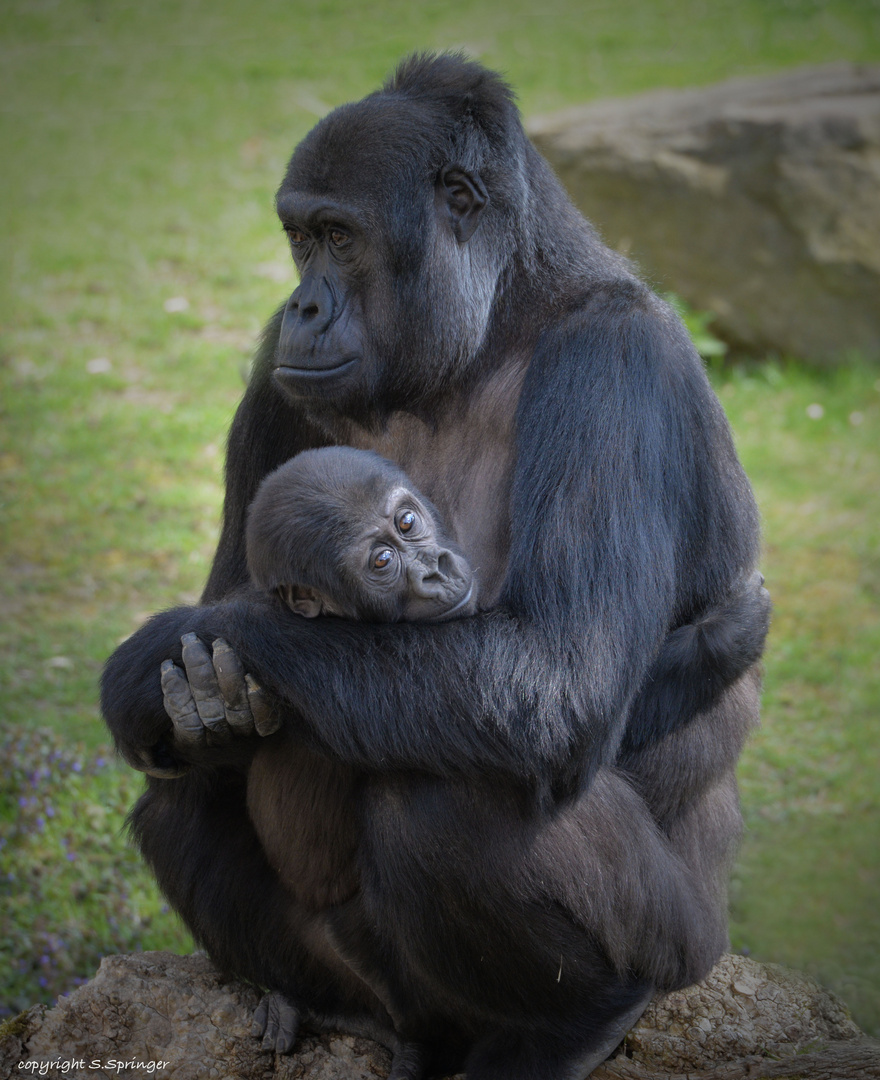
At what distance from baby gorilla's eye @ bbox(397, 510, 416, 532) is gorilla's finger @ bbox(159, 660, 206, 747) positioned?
2.40 ft

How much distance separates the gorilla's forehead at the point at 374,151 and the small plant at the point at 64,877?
2.65 m

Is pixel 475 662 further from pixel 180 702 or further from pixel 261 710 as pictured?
pixel 180 702

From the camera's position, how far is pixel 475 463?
3422 mm

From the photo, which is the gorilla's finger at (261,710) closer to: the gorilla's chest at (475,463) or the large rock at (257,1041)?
the gorilla's chest at (475,463)

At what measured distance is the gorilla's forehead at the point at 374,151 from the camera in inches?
129

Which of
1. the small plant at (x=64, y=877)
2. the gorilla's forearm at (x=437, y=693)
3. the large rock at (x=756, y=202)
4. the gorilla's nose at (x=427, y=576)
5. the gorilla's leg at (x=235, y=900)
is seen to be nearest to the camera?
the gorilla's forearm at (x=437, y=693)

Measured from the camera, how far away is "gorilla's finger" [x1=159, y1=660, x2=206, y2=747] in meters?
2.98

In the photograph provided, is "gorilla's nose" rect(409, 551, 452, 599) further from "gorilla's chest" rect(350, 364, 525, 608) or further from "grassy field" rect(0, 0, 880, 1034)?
"grassy field" rect(0, 0, 880, 1034)

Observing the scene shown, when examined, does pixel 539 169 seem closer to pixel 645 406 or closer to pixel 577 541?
pixel 645 406

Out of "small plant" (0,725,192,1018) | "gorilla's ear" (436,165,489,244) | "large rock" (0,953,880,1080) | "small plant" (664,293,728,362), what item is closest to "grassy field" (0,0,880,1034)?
"small plant" (0,725,192,1018)

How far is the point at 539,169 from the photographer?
140 inches

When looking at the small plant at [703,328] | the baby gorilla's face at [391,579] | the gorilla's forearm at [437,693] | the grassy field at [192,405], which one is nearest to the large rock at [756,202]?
the small plant at [703,328]

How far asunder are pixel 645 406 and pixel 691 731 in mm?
983

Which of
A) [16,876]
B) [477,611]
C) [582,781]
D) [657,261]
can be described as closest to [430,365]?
[477,611]
